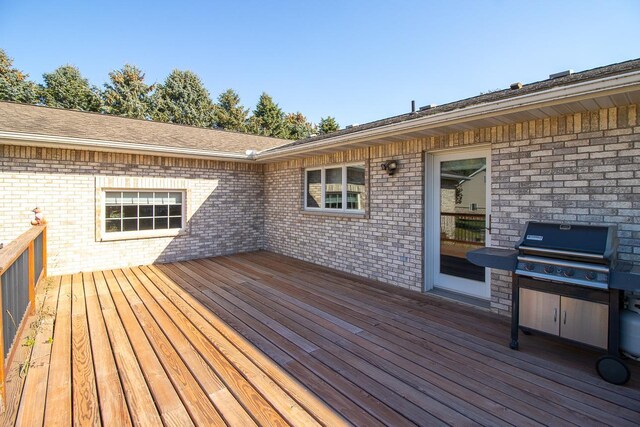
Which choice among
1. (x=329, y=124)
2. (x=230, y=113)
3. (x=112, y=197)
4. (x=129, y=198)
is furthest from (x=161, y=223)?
(x=230, y=113)

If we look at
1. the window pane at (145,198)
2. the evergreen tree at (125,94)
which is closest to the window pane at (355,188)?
the window pane at (145,198)

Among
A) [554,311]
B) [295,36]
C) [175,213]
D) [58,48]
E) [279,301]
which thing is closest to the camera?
[554,311]

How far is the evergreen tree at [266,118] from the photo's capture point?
29.0 meters

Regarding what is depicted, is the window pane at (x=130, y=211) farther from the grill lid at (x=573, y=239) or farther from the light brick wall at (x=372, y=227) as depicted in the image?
the grill lid at (x=573, y=239)

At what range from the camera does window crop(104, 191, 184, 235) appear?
655cm

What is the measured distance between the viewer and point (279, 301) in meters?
4.52

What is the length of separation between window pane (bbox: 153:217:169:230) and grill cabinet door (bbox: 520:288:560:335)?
7.07m

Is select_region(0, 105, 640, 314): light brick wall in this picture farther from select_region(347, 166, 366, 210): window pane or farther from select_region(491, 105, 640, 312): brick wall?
select_region(347, 166, 366, 210): window pane

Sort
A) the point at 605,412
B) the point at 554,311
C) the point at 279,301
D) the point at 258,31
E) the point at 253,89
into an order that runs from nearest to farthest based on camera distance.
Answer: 1. the point at 605,412
2. the point at 554,311
3. the point at 279,301
4. the point at 258,31
5. the point at 253,89

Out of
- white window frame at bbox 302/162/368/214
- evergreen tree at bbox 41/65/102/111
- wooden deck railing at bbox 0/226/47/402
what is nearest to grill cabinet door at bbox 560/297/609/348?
white window frame at bbox 302/162/368/214

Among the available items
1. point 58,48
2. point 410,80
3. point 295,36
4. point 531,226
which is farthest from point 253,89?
point 531,226

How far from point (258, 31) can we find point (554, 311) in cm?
1276

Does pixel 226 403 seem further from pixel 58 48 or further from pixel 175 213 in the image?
pixel 58 48

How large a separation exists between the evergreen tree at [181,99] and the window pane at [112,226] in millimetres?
22668
